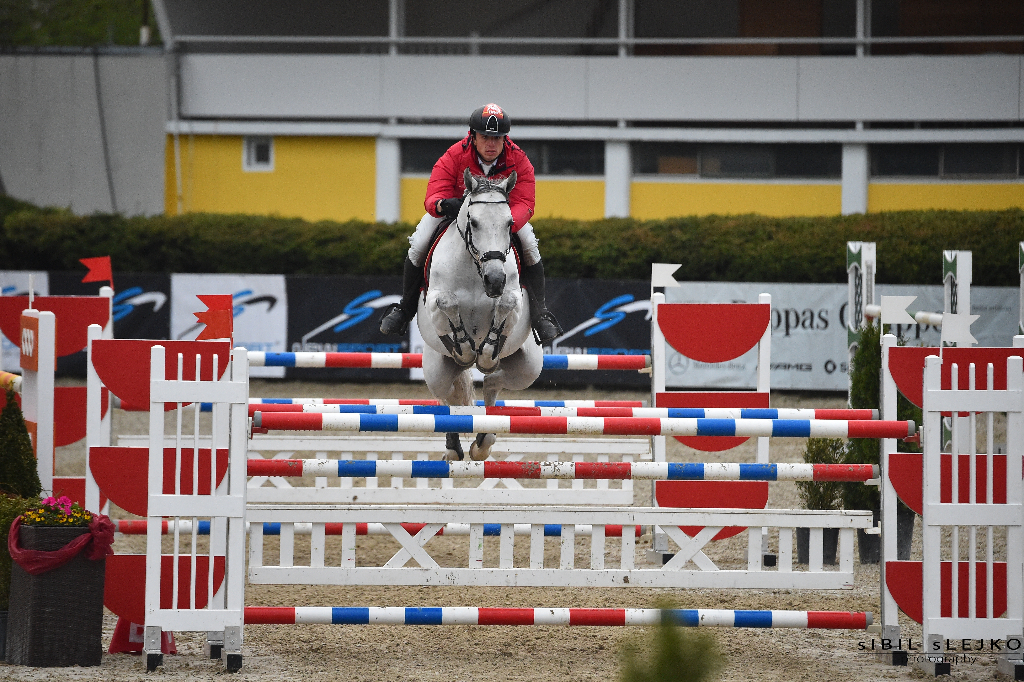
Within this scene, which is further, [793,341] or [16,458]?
[793,341]

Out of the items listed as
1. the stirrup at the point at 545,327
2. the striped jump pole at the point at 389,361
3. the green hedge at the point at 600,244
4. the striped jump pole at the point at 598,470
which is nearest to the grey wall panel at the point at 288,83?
the green hedge at the point at 600,244

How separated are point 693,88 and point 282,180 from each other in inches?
253

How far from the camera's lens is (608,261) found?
1342 cm

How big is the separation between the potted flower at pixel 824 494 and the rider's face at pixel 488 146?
2770 mm

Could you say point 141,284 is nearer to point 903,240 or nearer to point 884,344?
point 903,240

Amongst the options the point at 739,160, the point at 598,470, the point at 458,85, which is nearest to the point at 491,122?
the point at 598,470

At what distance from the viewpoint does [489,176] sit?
4.76 metres

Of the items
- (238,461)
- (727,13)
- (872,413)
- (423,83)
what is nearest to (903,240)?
(727,13)

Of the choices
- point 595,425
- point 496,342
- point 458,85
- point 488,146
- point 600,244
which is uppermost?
point 458,85

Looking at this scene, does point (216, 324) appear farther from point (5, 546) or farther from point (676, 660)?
point (676, 660)

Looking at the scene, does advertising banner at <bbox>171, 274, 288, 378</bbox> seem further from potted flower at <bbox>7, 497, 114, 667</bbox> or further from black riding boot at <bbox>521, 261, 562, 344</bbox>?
potted flower at <bbox>7, 497, 114, 667</bbox>

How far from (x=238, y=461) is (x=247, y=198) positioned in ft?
43.1

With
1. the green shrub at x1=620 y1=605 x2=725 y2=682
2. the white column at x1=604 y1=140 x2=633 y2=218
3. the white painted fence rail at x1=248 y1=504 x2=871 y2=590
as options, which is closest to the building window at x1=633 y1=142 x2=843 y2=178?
the white column at x1=604 y1=140 x2=633 y2=218

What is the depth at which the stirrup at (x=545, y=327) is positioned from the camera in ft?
16.1
